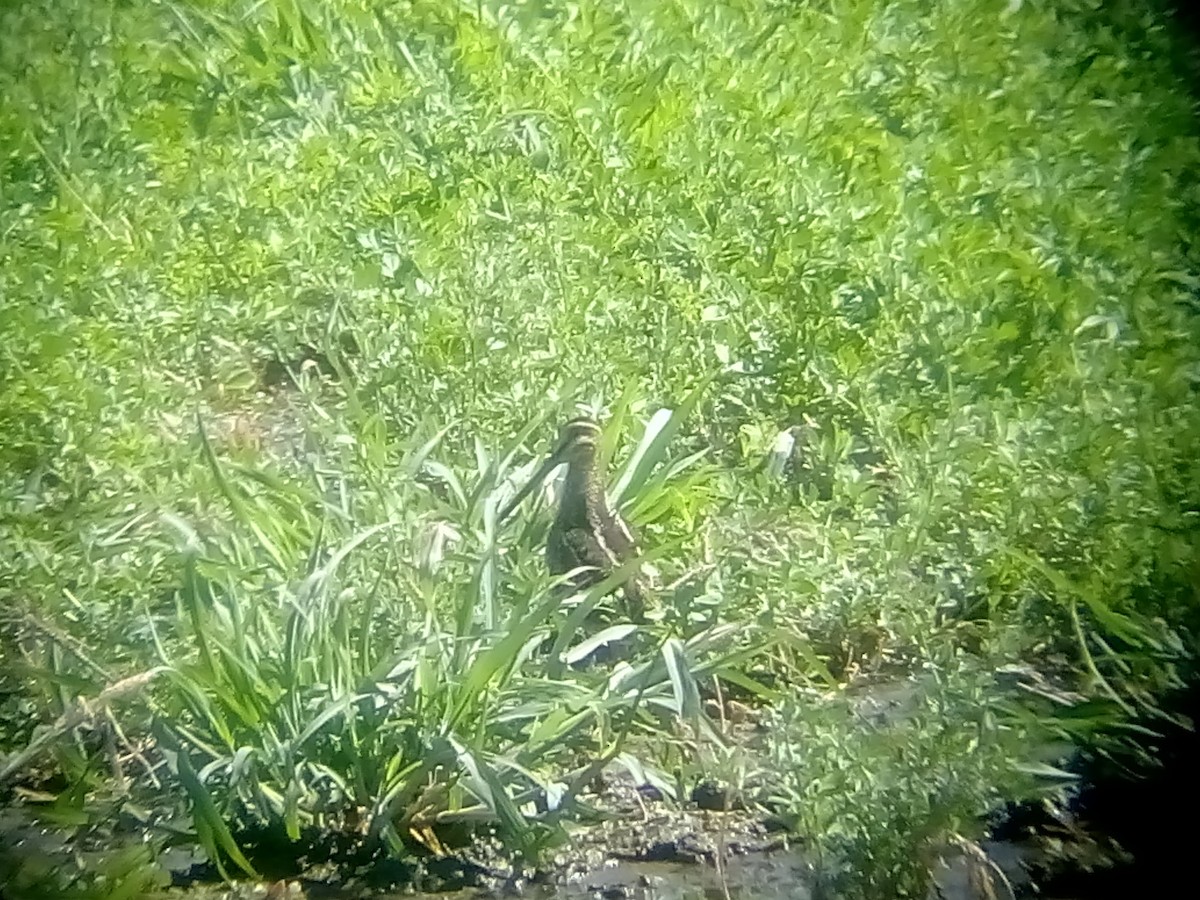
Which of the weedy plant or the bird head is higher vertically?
the bird head

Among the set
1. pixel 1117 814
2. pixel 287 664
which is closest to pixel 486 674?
pixel 287 664

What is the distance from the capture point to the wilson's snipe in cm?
129

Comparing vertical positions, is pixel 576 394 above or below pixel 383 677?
above

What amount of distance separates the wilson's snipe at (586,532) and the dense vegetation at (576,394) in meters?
0.02

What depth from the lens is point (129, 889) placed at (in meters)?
1.24

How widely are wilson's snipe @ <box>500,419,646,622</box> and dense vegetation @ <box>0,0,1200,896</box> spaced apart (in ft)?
0.07

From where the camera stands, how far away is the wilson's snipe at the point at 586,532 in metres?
1.29

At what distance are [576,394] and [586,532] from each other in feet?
0.42

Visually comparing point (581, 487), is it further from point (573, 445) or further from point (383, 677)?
point (383, 677)

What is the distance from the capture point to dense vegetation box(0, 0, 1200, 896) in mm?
1257

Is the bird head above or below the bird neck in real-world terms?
above

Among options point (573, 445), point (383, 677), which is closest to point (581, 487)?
point (573, 445)

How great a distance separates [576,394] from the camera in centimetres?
133

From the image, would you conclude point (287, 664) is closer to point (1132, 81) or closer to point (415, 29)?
point (415, 29)
